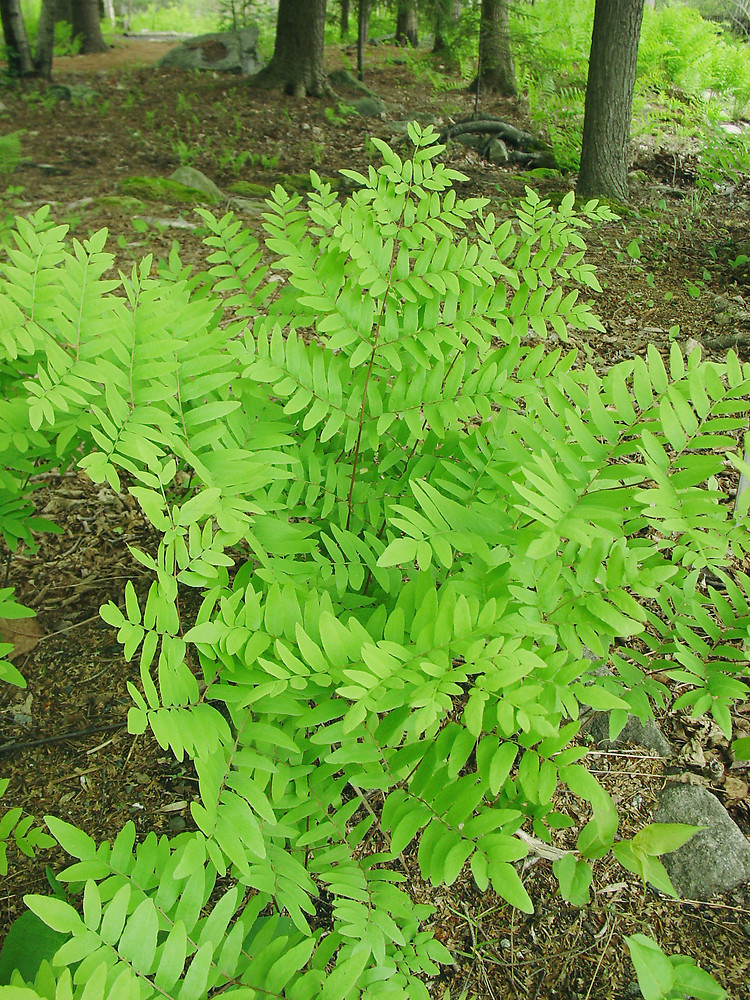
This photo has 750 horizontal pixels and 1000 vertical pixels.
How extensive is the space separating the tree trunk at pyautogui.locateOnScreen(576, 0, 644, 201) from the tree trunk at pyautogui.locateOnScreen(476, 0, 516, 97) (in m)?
2.11

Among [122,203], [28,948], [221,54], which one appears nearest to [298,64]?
[221,54]

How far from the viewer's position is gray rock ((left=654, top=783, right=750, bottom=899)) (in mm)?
1645

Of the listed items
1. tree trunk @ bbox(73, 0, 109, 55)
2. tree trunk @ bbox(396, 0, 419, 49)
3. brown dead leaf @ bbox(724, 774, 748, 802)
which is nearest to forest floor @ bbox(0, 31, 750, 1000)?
brown dead leaf @ bbox(724, 774, 748, 802)

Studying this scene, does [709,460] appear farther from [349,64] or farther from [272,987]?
[349,64]

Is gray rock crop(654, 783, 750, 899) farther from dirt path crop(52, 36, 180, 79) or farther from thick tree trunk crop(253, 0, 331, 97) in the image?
dirt path crop(52, 36, 180, 79)

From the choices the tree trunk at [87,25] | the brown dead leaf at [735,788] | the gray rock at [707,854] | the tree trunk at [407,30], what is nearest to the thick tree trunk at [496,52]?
the tree trunk at [407,30]

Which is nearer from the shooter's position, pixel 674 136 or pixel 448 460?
pixel 448 460

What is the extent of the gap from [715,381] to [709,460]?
0.47 feet

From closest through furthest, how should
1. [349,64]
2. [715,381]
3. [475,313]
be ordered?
[715,381]
[475,313]
[349,64]

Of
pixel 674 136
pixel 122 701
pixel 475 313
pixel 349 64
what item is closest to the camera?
pixel 475 313

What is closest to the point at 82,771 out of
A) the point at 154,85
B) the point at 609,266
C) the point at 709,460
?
the point at 709,460

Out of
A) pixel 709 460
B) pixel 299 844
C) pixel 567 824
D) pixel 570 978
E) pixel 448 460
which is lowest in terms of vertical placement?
pixel 570 978

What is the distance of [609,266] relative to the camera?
4.57 metres

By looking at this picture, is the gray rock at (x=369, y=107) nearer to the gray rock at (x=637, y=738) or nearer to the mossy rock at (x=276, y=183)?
the mossy rock at (x=276, y=183)
